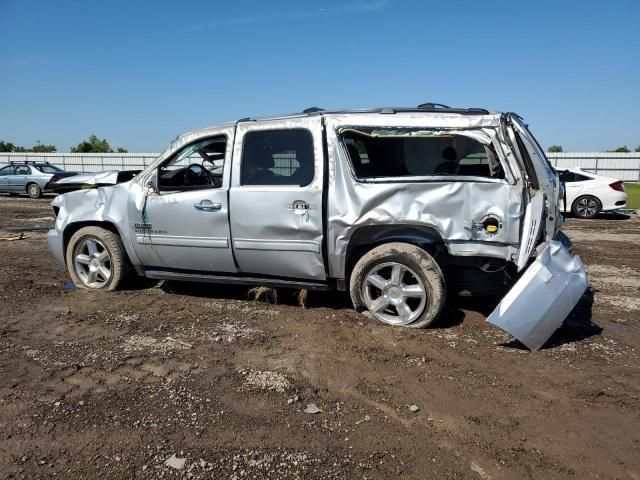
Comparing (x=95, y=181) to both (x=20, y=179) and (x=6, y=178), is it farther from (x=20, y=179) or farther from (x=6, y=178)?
(x=6, y=178)

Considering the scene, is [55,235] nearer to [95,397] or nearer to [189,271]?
[189,271]

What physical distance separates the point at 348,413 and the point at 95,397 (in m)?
1.70

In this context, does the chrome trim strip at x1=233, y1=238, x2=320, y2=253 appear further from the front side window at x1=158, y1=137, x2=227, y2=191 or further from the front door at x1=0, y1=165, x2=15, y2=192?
the front door at x1=0, y1=165, x2=15, y2=192

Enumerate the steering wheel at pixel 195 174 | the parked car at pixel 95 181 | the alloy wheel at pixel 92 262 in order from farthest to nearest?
the parked car at pixel 95 181
the alloy wheel at pixel 92 262
the steering wheel at pixel 195 174

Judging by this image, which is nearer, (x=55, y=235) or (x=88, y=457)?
(x=88, y=457)

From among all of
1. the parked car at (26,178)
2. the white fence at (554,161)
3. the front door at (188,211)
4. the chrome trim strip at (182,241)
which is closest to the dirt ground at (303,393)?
the front door at (188,211)

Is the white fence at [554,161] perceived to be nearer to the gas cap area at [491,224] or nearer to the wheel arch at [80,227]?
the wheel arch at [80,227]

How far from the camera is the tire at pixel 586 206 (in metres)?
14.1

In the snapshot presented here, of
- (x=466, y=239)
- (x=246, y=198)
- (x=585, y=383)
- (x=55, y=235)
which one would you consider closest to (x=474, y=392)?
(x=585, y=383)

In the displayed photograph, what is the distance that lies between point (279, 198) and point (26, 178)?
65.0 feet

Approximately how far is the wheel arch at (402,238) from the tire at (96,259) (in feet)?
9.00

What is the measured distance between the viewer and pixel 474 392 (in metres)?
3.48

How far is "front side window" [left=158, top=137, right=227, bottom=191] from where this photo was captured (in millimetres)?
5383

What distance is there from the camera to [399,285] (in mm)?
4672
